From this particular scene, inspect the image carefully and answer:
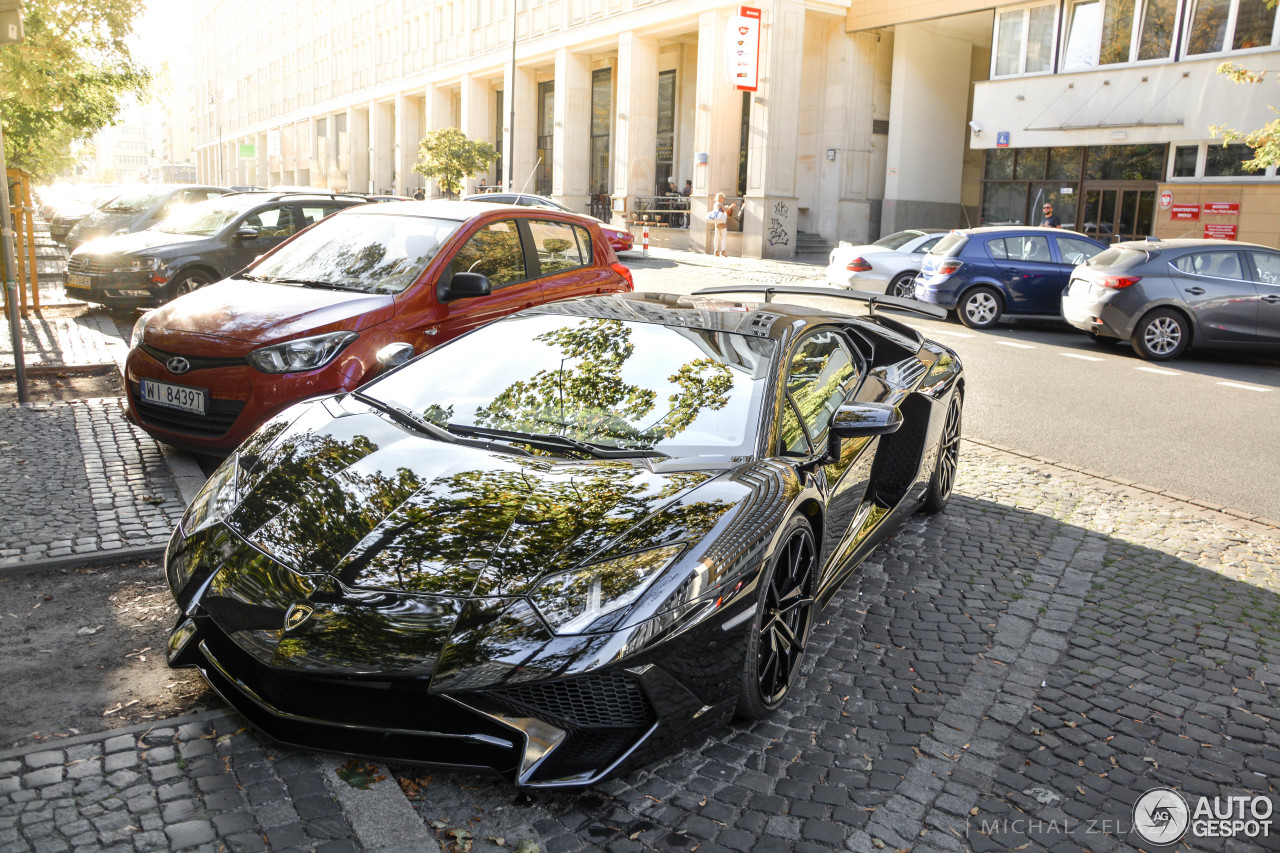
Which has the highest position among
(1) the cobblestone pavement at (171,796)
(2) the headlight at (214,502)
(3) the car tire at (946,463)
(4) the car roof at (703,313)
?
(4) the car roof at (703,313)

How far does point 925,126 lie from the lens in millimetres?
36094

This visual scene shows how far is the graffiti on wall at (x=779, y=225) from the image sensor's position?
110 feet

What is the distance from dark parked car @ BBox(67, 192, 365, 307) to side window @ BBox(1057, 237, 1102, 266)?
424 inches

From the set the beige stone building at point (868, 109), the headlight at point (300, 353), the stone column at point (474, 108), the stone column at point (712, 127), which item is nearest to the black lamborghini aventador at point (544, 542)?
the headlight at point (300, 353)

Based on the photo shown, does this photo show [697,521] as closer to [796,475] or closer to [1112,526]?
[796,475]

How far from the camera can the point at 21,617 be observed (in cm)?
404

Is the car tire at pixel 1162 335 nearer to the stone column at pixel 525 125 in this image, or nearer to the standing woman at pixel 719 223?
the standing woman at pixel 719 223

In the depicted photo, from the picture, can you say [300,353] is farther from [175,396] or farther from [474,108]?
[474,108]

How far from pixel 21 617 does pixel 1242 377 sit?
12708 mm

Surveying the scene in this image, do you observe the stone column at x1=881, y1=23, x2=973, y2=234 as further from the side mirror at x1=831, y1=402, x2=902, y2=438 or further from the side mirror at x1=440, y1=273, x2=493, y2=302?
the side mirror at x1=831, y1=402, x2=902, y2=438

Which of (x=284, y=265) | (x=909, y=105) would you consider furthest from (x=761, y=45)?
(x=284, y=265)

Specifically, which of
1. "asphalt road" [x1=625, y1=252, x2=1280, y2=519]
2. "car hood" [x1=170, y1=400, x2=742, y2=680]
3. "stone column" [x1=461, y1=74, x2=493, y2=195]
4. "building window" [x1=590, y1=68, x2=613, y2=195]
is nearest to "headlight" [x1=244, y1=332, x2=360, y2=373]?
"car hood" [x1=170, y1=400, x2=742, y2=680]

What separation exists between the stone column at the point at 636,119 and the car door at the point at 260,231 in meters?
26.8

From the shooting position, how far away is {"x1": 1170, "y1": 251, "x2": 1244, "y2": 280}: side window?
13258 mm
